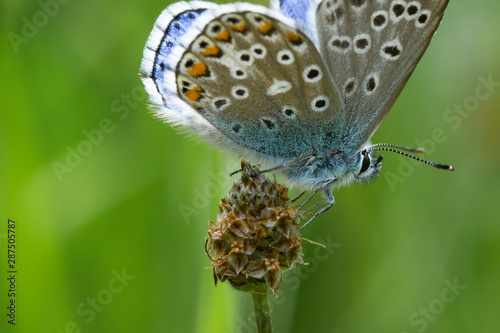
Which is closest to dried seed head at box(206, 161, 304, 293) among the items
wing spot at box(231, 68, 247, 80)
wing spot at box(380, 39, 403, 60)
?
wing spot at box(231, 68, 247, 80)

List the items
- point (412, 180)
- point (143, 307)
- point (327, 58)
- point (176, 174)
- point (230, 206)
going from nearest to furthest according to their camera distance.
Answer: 1. point (230, 206)
2. point (327, 58)
3. point (143, 307)
4. point (176, 174)
5. point (412, 180)

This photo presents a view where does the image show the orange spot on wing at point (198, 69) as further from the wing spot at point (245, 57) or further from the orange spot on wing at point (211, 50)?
the wing spot at point (245, 57)

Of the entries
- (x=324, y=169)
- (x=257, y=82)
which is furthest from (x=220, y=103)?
(x=324, y=169)

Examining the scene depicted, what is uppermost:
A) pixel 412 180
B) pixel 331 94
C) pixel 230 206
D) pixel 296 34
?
pixel 296 34

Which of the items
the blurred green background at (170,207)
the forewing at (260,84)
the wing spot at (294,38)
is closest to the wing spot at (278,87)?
the forewing at (260,84)

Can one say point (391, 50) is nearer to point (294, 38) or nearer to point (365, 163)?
point (294, 38)

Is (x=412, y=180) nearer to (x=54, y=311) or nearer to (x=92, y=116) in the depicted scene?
(x=92, y=116)

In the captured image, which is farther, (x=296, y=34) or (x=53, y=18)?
(x=53, y=18)

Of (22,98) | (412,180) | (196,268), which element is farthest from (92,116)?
(412,180)
